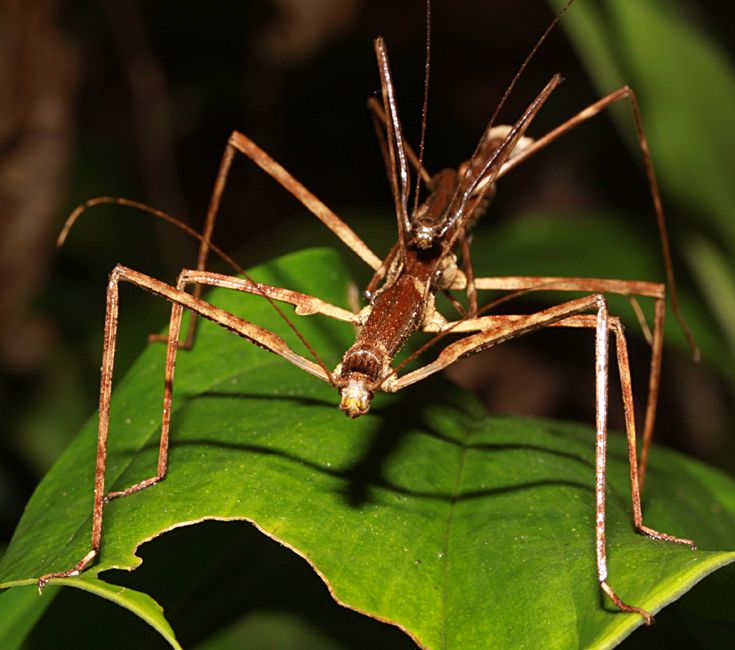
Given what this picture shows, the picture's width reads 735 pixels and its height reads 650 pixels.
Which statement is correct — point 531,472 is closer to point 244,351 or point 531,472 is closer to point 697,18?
point 244,351

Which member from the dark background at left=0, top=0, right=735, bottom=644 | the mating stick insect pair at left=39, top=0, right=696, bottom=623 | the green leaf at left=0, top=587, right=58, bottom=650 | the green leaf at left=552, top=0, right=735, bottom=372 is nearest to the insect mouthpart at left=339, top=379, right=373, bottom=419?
the mating stick insect pair at left=39, top=0, right=696, bottom=623

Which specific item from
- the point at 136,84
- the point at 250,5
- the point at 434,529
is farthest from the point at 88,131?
the point at 434,529

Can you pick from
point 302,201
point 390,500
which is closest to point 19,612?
point 390,500

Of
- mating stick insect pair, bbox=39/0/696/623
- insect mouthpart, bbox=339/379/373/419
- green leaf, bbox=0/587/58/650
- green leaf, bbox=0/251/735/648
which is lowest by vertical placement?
green leaf, bbox=0/587/58/650

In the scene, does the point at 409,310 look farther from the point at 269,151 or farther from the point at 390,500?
the point at 269,151

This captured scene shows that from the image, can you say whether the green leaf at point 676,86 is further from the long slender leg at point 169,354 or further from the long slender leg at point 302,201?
the long slender leg at point 169,354

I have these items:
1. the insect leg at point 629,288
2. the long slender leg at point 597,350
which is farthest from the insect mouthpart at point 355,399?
the insect leg at point 629,288

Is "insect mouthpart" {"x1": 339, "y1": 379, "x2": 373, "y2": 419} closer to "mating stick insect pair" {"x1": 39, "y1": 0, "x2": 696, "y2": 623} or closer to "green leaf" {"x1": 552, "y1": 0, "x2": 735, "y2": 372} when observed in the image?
"mating stick insect pair" {"x1": 39, "y1": 0, "x2": 696, "y2": 623}
